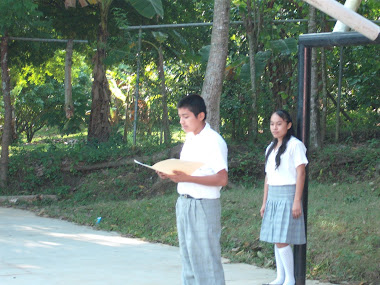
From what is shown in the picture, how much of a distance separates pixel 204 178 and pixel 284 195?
1.39 meters

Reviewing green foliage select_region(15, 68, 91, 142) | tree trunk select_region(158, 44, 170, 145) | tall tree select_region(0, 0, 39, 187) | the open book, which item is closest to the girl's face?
the open book

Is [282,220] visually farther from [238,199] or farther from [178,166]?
[238,199]

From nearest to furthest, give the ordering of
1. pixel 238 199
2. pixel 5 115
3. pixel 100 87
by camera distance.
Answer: pixel 238 199
pixel 5 115
pixel 100 87

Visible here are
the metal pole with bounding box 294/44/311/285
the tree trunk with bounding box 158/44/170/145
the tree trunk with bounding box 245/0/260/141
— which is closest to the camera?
the metal pole with bounding box 294/44/311/285

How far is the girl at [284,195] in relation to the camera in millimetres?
5395

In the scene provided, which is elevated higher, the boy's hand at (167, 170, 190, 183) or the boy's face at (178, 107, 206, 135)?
the boy's face at (178, 107, 206, 135)

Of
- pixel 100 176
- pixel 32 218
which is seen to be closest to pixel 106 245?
pixel 32 218

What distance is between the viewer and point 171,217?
31.2ft

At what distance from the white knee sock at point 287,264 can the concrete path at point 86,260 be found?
59cm

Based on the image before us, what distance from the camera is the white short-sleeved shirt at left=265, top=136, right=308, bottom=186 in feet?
17.8

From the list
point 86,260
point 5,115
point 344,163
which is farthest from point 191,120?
point 5,115

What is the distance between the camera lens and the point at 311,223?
7.64 m

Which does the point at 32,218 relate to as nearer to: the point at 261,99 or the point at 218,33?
the point at 218,33

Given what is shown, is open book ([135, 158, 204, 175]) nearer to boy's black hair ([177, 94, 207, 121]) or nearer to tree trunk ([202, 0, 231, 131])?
boy's black hair ([177, 94, 207, 121])
